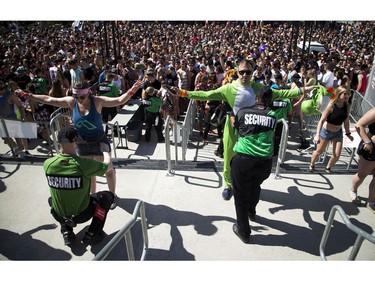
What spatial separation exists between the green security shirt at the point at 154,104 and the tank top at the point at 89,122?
2.96 meters

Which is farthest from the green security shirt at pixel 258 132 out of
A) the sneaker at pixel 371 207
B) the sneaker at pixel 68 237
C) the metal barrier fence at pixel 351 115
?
the metal barrier fence at pixel 351 115

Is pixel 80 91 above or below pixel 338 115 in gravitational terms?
above

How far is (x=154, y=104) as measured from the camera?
22.5 ft

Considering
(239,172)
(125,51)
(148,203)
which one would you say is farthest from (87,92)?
(125,51)

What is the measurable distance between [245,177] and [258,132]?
0.51 meters

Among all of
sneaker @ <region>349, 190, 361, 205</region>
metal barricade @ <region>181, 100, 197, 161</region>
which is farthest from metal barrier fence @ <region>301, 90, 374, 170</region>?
metal barricade @ <region>181, 100, 197, 161</region>

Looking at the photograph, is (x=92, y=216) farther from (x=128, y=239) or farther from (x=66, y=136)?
(x=66, y=136)

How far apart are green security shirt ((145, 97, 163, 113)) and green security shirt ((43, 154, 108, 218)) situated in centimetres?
380

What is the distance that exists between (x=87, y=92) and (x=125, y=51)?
11.1m

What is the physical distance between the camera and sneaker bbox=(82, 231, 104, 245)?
343cm

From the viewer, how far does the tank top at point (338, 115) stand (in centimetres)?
456

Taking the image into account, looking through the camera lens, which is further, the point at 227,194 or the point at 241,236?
the point at 227,194

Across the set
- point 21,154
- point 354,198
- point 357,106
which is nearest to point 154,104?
point 21,154

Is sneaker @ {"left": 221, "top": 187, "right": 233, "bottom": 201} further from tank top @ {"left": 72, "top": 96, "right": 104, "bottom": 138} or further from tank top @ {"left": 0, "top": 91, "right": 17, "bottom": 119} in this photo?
tank top @ {"left": 0, "top": 91, "right": 17, "bottom": 119}
